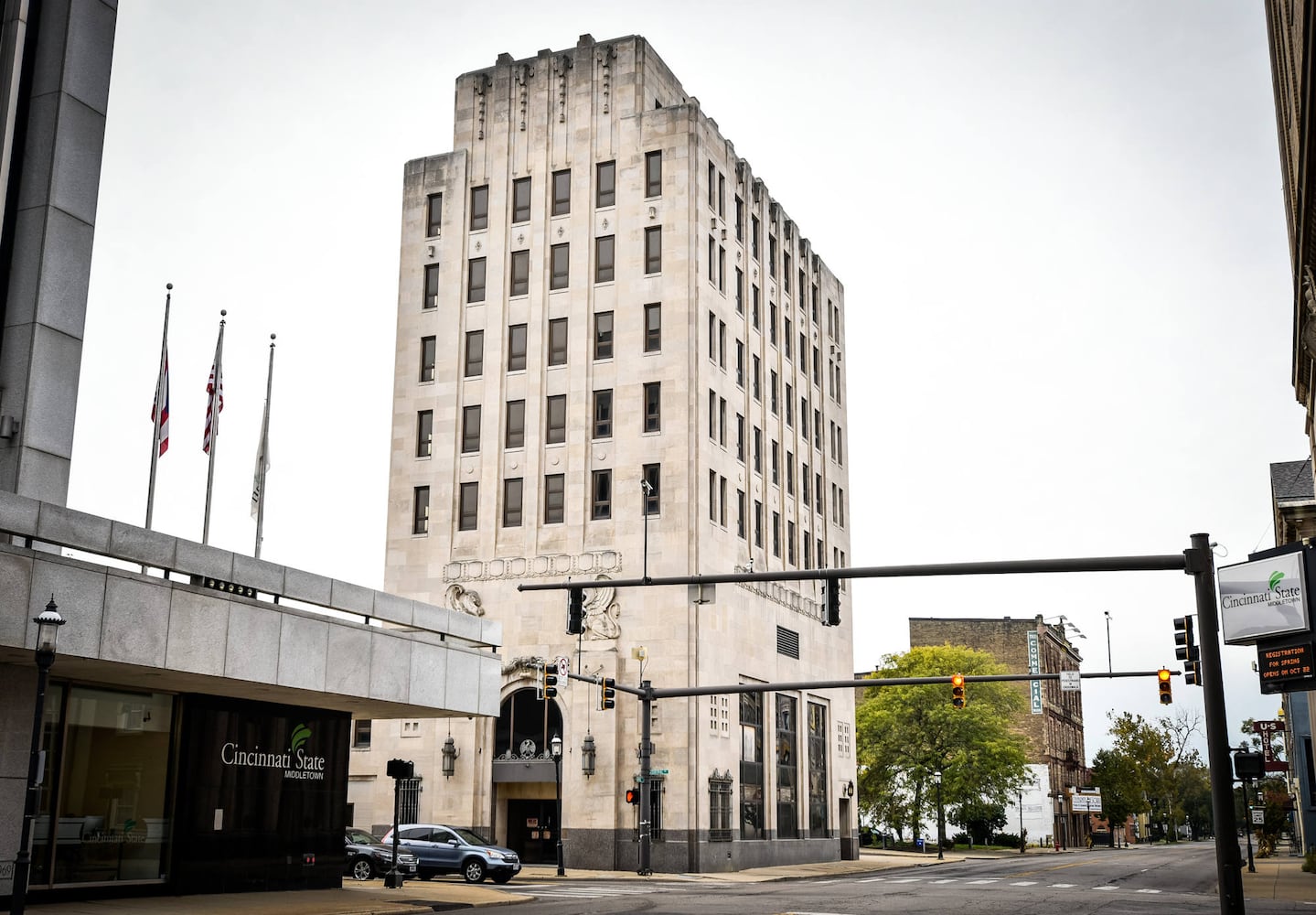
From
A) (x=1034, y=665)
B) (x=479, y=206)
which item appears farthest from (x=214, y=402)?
(x=1034, y=665)

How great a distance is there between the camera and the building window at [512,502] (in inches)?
2275

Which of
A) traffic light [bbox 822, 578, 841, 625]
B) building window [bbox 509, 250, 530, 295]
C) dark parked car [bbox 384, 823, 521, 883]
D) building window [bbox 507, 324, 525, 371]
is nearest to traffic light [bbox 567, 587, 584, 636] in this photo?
traffic light [bbox 822, 578, 841, 625]

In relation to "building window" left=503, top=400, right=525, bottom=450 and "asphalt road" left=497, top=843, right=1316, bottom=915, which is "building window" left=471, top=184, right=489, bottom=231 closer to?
"building window" left=503, top=400, right=525, bottom=450

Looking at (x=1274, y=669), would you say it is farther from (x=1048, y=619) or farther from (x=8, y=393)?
(x=1048, y=619)

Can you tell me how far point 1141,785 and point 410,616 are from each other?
355 ft

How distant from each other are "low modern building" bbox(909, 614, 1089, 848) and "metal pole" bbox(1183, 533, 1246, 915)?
78513 millimetres

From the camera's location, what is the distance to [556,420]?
58.3 meters

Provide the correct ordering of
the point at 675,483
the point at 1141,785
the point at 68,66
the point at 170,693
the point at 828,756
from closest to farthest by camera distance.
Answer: the point at 68,66
the point at 170,693
the point at 675,483
the point at 828,756
the point at 1141,785

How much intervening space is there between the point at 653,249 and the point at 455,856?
96.1 ft

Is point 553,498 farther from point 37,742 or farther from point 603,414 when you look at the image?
point 37,742

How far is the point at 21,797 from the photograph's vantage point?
880 inches

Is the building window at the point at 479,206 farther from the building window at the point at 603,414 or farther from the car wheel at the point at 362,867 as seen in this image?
the car wheel at the point at 362,867

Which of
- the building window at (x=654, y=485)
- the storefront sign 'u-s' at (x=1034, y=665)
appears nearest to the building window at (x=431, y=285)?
the building window at (x=654, y=485)

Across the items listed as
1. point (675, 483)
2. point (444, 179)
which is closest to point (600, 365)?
point (675, 483)
